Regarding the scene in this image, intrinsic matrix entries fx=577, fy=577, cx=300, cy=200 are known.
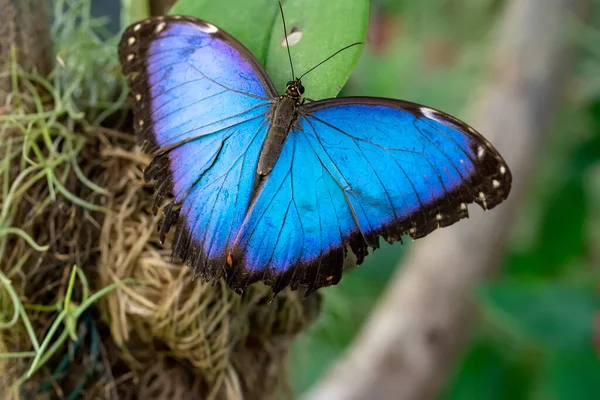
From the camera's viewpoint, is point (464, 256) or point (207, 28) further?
point (464, 256)

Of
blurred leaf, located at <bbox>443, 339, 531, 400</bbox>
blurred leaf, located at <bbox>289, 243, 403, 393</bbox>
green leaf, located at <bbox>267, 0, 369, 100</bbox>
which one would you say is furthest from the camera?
blurred leaf, located at <bbox>289, 243, 403, 393</bbox>

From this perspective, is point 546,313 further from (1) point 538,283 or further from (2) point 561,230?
(2) point 561,230

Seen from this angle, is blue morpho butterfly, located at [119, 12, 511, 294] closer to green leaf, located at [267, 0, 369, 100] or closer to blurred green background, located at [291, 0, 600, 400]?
green leaf, located at [267, 0, 369, 100]

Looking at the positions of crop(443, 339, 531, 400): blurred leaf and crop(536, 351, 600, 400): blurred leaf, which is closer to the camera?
crop(536, 351, 600, 400): blurred leaf

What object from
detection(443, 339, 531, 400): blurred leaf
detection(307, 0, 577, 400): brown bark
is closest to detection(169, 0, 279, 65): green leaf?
detection(307, 0, 577, 400): brown bark

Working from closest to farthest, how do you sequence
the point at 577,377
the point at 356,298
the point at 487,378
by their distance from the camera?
the point at 577,377 → the point at 487,378 → the point at 356,298

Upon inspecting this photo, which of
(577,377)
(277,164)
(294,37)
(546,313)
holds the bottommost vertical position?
(577,377)

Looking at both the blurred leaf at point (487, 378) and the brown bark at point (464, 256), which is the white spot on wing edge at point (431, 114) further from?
the blurred leaf at point (487, 378)

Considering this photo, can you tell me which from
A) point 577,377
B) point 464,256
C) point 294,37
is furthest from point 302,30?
point 577,377

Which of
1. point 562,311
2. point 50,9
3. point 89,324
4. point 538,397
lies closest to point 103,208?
point 89,324
